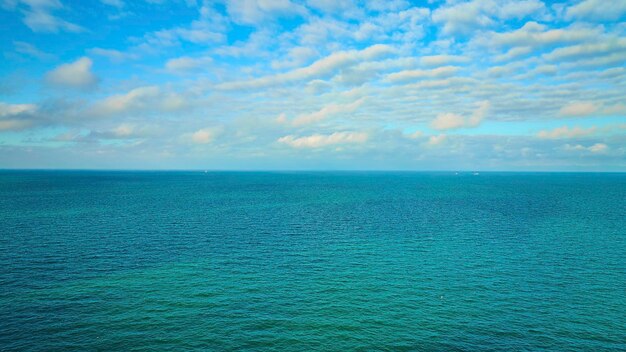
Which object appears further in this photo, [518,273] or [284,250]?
[284,250]

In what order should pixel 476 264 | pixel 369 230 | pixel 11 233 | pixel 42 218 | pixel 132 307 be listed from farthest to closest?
pixel 42 218, pixel 369 230, pixel 11 233, pixel 476 264, pixel 132 307

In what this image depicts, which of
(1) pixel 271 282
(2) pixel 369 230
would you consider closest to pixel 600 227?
(2) pixel 369 230

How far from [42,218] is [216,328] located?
3617 inches

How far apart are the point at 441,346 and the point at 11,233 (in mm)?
97249

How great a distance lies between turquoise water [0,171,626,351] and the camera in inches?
1533

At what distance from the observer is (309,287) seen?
5309 centimetres

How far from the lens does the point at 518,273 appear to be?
58.8m

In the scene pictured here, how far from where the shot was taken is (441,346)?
3769 centimetres

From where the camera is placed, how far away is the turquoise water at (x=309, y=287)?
38.9 metres

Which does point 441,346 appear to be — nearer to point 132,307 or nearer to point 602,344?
point 602,344

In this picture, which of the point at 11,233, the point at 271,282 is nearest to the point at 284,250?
the point at 271,282

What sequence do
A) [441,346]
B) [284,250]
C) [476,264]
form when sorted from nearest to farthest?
1. [441,346]
2. [476,264]
3. [284,250]

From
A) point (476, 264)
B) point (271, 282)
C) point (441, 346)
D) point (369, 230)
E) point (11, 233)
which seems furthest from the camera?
point (369, 230)

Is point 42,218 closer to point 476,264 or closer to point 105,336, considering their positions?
point 105,336
